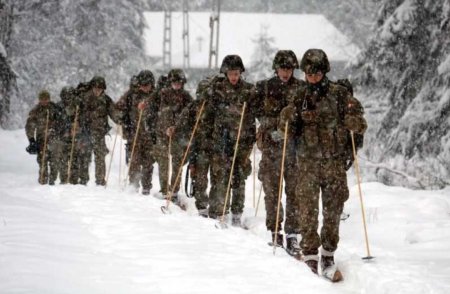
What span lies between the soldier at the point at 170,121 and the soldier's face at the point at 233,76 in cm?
221

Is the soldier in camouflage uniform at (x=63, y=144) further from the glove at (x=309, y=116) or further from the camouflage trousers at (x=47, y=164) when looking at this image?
the glove at (x=309, y=116)

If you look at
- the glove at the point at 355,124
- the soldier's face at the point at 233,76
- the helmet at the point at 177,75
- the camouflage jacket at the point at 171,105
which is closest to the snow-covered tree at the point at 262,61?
the camouflage jacket at the point at 171,105

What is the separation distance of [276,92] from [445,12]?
764cm

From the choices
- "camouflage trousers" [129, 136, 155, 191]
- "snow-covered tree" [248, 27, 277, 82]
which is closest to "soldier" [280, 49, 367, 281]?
"camouflage trousers" [129, 136, 155, 191]

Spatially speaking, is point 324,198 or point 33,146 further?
point 33,146

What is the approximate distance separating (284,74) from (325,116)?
127 cm

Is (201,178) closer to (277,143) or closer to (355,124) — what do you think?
(277,143)

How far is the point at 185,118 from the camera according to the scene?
9.45 meters

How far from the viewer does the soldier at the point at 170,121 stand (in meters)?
10.0

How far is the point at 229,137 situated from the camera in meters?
8.02

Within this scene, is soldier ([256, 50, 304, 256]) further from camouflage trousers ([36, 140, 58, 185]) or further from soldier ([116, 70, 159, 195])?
camouflage trousers ([36, 140, 58, 185])

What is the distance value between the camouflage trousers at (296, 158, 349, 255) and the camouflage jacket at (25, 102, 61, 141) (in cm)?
897

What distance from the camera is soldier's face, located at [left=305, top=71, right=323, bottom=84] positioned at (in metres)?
5.77

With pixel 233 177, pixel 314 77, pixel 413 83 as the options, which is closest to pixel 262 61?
pixel 413 83
